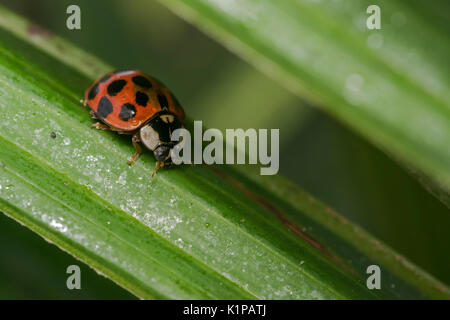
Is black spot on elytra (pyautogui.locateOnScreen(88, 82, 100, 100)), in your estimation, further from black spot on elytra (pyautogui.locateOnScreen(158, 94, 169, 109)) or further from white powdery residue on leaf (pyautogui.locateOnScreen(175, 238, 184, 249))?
white powdery residue on leaf (pyautogui.locateOnScreen(175, 238, 184, 249))

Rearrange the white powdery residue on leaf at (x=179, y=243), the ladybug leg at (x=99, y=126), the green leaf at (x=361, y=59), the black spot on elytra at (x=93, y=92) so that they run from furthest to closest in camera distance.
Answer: the black spot on elytra at (x=93, y=92)
the ladybug leg at (x=99, y=126)
the white powdery residue on leaf at (x=179, y=243)
the green leaf at (x=361, y=59)

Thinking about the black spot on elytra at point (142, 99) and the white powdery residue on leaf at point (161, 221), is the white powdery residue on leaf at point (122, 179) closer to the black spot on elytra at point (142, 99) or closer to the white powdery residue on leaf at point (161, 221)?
the white powdery residue on leaf at point (161, 221)

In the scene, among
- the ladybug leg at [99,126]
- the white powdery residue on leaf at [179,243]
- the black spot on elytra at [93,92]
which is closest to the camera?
the white powdery residue on leaf at [179,243]

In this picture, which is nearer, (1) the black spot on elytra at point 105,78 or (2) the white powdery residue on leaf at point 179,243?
(2) the white powdery residue on leaf at point 179,243

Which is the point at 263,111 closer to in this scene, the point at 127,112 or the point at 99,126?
the point at 127,112

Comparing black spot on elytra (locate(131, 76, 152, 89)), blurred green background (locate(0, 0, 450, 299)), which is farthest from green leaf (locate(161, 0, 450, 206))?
blurred green background (locate(0, 0, 450, 299))

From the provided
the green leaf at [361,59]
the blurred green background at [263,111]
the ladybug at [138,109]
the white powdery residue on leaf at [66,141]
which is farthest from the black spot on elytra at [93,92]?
the blurred green background at [263,111]

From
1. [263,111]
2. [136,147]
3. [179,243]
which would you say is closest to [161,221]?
[179,243]
